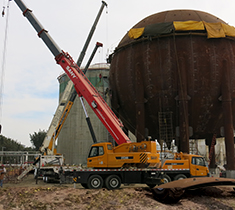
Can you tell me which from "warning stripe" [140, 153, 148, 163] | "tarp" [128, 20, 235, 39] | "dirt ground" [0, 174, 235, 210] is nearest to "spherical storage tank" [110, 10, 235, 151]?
"tarp" [128, 20, 235, 39]

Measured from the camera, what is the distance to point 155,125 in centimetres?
1928

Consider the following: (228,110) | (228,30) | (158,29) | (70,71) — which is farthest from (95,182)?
(228,30)

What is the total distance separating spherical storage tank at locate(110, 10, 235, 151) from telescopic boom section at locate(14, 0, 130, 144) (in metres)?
4.17

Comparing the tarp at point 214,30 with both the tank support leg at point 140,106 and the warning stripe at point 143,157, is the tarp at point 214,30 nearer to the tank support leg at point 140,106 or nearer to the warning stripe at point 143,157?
the tank support leg at point 140,106

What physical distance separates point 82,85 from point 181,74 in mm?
6713

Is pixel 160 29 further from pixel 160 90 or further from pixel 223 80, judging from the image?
pixel 223 80

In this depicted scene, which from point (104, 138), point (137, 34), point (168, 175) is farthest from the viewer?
point (104, 138)

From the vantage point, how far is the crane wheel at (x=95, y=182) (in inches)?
486

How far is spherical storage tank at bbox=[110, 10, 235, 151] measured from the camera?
692 inches

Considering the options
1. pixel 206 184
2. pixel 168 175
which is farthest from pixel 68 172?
pixel 206 184

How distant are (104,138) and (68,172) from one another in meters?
19.7

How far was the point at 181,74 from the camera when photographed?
17328 millimetres

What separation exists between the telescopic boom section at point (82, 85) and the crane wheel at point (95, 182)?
2.11 meters

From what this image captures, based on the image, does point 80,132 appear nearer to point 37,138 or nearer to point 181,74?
point 181,74
